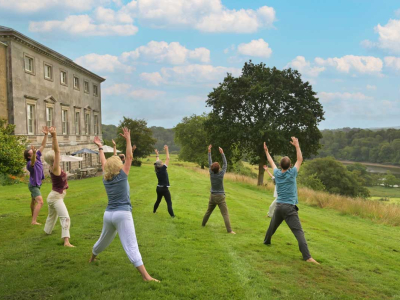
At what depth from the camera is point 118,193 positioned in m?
5.74

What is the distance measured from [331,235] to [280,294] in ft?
24.4

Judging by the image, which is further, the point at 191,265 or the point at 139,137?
the point at 139,137

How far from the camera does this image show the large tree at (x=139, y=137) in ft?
177

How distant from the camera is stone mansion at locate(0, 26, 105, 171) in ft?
90.1

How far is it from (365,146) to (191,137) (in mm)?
80889

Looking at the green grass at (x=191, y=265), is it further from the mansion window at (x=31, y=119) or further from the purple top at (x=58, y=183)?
the mansion window at (x=31, y=119)

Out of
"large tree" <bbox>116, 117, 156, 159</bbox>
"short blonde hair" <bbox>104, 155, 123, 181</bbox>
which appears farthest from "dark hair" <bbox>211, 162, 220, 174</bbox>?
"large tree" <bbox>116, 117, 156, 159</bbox>

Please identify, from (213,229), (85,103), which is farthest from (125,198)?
(85,103)

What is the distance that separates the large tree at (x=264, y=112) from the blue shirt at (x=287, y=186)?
24.6 metres

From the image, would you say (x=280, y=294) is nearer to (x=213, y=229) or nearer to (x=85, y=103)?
(x=213, y=229)

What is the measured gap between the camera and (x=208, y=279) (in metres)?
6.24

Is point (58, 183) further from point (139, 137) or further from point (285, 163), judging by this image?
point (139, 137)

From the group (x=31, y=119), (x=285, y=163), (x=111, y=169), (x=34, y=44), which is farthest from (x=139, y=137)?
(x=111, y=169)

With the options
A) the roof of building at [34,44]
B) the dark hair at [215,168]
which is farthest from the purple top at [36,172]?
the roof of building at [34,44]
